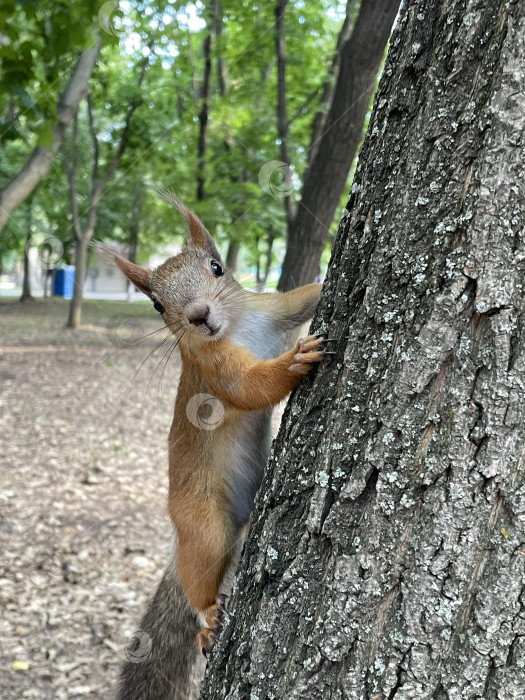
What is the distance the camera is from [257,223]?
4.09m

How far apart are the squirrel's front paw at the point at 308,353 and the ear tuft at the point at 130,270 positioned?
87 centimetres

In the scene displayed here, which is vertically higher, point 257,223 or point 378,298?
point 257,223

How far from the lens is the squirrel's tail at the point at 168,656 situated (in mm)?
2184

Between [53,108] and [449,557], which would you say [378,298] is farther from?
[53,108]

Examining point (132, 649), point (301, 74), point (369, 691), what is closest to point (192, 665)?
point (132, 649)

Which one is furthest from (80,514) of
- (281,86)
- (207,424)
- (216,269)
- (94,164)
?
(94,164)

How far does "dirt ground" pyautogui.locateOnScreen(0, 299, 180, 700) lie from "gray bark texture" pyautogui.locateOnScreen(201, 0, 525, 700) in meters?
1.14

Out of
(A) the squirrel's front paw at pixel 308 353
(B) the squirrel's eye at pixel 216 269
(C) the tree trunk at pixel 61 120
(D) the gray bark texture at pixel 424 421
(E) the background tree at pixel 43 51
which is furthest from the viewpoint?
(C) the tree trunk at pixel 61 120

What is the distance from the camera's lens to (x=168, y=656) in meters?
2.21

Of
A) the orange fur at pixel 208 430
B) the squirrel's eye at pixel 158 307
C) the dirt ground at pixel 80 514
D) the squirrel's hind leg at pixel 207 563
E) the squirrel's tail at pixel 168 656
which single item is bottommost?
the dirt ground at pixel 80 514

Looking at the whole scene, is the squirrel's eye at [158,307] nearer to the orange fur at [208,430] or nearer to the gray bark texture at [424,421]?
the orange fur at [208,430]

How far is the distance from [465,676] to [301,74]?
4555 mm

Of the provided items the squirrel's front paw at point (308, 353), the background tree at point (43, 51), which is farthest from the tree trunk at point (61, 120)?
the squirrel's front paw at point (308, 353)

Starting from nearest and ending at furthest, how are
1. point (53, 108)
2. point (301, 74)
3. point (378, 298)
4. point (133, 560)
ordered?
point (378, 298) → point (53, 108) → point (133, 560) → point (301, 74)
